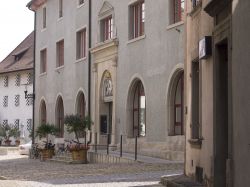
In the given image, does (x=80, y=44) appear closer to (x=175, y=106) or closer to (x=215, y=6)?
(x=175, y=106)

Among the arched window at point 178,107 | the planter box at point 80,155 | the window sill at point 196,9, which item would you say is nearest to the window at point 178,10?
the arched window at point 178,107

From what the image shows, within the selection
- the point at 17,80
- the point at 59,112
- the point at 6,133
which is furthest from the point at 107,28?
the point at 17,80

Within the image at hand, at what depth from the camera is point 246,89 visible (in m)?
9.41

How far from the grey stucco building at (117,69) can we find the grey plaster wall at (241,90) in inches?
518

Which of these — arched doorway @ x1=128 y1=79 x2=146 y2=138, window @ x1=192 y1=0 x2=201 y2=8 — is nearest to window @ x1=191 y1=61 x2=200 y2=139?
window @ x1=192 y1=0 x2=201 y2=8

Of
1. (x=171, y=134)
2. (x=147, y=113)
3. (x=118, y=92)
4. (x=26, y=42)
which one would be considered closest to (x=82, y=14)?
(x=118, y=92)

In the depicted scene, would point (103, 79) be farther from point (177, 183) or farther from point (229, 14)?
point (229, 14)

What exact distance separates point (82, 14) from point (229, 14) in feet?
84.5

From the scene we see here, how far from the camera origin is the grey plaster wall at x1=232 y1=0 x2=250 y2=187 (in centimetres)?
933

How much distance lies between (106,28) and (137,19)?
4214 millimetres

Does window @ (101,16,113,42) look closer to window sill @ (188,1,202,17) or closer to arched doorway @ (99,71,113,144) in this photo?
arched doorway @ (99,71,113,144)

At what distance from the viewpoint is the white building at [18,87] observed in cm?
6153

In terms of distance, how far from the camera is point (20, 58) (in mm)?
64625

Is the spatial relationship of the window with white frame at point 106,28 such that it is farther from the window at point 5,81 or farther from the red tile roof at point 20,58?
the window at point 5,81
